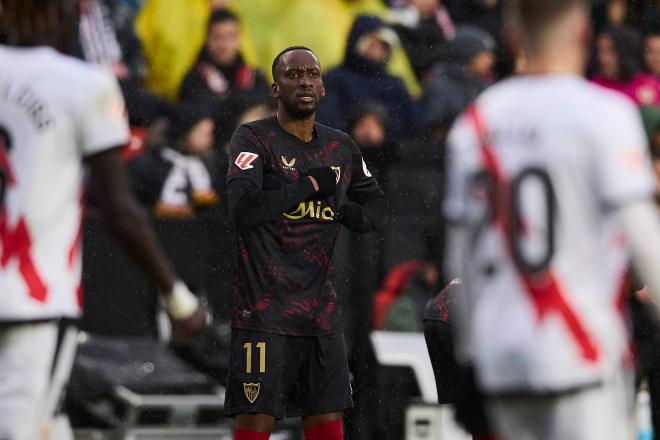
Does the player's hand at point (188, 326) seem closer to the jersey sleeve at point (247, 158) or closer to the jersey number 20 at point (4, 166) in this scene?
the jersey number 20 at point (4, 166)

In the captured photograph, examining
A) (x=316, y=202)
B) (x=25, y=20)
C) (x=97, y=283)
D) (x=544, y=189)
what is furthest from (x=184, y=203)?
(x=544, y=189)

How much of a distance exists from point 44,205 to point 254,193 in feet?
7.43

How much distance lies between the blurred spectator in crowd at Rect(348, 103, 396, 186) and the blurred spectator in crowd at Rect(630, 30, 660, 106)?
169cm

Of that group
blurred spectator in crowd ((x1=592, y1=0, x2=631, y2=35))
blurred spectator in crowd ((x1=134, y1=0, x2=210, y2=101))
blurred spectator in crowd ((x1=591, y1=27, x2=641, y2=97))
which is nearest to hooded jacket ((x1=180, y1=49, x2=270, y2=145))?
blurred spectator in crowd ((x1=134, y1=0, x2=210, y2=101))

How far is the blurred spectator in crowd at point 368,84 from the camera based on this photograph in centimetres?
1084

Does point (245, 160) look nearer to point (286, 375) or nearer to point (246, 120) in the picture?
point (286, 375)

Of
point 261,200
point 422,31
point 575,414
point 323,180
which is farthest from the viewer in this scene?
point 422,31

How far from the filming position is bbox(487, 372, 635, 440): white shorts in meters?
4.37

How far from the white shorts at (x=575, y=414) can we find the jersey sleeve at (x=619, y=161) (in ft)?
1.72

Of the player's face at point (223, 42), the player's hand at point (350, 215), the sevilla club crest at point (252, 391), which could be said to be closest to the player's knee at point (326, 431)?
the sevilla club crest at point (252, 391)

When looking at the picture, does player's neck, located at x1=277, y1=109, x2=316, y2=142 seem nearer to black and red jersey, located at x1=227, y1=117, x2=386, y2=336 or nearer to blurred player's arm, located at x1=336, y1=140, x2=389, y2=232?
black and red jersey, located at x1=227, y1=117, x2=386, y2=336

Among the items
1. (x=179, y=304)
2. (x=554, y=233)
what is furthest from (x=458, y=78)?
(x=554, y=233)

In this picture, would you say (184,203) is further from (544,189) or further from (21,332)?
(544,189)

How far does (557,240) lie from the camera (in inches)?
173
